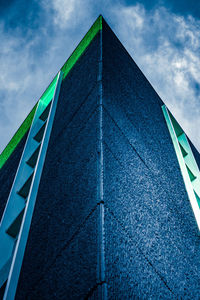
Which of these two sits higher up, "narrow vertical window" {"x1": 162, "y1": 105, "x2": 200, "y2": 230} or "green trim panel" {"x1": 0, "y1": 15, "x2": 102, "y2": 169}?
"green trim panel" {"x1": 0, "y1": 15, "x2": 102, "y2": 169}

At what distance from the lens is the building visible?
5.00ft

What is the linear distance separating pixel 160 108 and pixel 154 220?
3.43m

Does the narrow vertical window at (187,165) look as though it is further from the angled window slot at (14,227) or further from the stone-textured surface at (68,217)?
the angled window slot at (14,227)

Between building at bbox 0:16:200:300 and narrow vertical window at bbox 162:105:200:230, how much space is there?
0.03m

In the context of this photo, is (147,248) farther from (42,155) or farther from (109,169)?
(42,155)

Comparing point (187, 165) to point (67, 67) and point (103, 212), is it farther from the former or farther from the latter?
point (103, 212)

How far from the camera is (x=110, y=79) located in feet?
10.7

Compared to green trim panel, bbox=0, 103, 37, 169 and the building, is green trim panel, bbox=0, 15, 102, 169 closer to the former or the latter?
green trim panel, bbox=0, 103, 37, 169

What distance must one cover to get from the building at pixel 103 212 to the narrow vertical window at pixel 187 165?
0.03 meters

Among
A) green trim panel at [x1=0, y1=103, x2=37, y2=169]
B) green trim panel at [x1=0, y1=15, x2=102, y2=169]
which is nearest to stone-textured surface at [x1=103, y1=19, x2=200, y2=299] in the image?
green trim panel at [x1=0, y1=15, x2=102, y2=169]

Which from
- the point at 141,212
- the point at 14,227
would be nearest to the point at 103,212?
the point at 141,212

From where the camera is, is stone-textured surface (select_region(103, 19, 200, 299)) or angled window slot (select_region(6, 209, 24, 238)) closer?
stone-textured surface (select_region(103, 19, 200, 299))

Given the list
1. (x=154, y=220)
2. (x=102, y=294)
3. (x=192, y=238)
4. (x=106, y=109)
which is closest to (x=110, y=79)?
(x=106, y=109)

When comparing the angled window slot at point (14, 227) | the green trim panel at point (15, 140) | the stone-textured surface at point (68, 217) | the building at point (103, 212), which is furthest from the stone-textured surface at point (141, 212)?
the green trim panel at point (15, 140)
